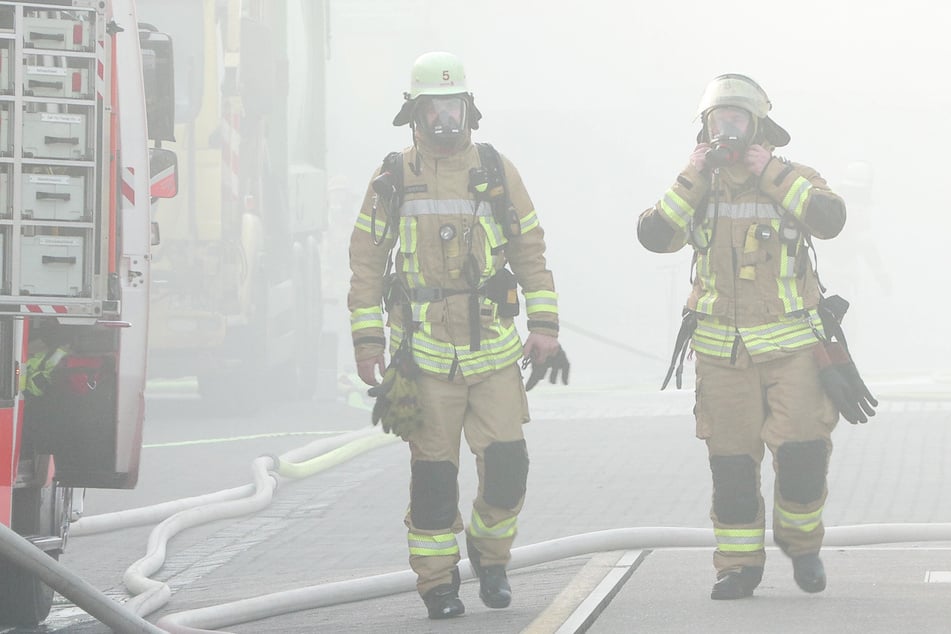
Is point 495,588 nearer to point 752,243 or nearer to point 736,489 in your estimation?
point 736,489

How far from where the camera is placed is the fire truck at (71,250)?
18.3 ft

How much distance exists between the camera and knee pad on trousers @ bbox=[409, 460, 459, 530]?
6.07 meters

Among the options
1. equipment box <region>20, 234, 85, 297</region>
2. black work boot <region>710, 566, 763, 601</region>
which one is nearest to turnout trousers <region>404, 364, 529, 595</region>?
black work boot <region>710, 566, 763, 601</region>

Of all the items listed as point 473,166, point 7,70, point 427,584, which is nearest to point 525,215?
point 473,166

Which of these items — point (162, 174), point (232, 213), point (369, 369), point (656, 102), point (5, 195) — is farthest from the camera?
point (656, 102)

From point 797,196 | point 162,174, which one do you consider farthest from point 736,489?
point 162,174

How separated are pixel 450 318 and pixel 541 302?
306mm

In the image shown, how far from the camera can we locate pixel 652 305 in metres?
26.7

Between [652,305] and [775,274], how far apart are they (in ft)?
67.3

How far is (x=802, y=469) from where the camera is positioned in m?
6.10

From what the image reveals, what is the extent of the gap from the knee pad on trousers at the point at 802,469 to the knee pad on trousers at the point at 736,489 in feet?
0.30

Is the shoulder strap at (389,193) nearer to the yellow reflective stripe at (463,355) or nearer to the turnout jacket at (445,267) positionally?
the turnout jacket at (445,267)

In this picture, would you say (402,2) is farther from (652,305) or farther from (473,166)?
(473,166)

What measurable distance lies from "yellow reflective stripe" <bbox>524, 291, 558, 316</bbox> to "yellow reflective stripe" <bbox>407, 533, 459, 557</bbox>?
0.76m
